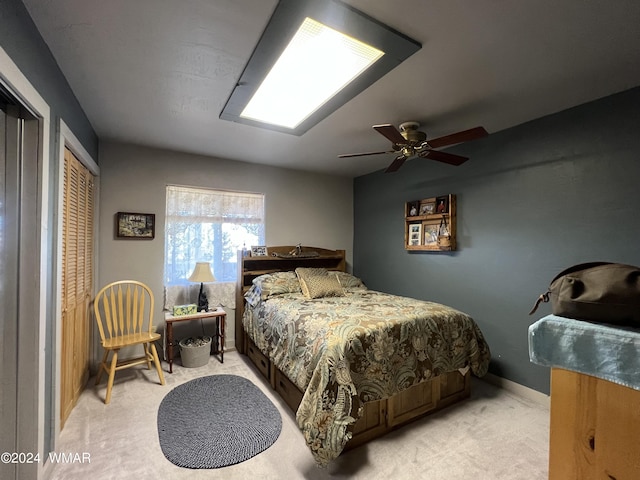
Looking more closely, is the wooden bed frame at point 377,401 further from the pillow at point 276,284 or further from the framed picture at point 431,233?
the framed picture at point 431,233

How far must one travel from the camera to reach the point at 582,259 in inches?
87.3

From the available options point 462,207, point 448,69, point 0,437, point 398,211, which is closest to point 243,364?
point 0,437

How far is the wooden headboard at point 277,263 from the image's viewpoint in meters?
3.45

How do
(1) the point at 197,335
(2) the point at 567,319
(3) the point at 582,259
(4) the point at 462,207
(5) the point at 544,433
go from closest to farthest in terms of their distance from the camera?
(2) the point at 567,319 < (5) the point at 544,433 < (3) the point at 582,259 < (4) the point at 462,207 < (1) the point at 197,335

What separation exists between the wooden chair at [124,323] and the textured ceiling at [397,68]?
162 cm

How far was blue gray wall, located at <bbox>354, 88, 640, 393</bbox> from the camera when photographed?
2.05 m

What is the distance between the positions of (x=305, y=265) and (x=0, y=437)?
10.1 ft

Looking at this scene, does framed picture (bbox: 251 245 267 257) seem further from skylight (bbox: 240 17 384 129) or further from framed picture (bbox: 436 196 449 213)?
framed picture (bbox: 436 196 449 213)

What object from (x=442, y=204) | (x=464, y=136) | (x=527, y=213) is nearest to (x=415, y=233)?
(x=442, y=204)

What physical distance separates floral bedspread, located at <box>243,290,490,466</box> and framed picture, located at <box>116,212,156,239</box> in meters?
1.66

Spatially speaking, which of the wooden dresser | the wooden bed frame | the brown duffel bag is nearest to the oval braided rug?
the wooden bed frame

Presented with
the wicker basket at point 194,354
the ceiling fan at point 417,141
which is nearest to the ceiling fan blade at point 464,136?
the ceiling fan at point 417,141

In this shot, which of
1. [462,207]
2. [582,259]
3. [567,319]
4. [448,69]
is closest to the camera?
[567,319]

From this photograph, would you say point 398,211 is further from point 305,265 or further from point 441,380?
point 441,380
